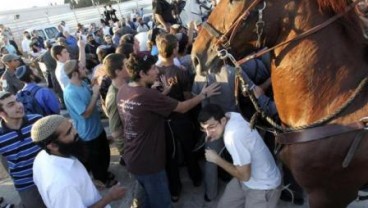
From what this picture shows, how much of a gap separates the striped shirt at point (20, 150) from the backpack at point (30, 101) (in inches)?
38.6

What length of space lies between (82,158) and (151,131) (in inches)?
31.1

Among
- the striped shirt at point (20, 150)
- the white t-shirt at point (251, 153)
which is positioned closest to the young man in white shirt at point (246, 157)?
the white t-shirt at point (251, 153)

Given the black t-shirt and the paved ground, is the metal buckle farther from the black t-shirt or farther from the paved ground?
the black t-shirt

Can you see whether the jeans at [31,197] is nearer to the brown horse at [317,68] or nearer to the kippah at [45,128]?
the kippah at [45,128]

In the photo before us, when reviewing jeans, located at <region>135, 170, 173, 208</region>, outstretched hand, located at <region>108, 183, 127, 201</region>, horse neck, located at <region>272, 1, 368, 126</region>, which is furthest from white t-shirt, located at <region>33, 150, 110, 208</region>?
horse neck, located at <region>272, 1, 368, 126</region>

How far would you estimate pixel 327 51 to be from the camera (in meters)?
2.25

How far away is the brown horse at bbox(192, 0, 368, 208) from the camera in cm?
221

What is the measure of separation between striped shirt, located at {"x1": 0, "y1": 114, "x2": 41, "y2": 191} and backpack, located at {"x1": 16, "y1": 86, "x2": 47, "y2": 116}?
98 centimetres

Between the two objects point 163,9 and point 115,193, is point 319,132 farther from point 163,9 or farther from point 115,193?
point 163,9

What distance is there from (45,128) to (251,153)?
1547 millimetres

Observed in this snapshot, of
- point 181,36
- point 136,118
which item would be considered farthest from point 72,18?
point 136,118

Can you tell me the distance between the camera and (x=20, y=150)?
319cm

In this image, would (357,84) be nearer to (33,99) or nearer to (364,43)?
(364,43)

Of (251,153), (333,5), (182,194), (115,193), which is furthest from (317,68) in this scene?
(182,194)
